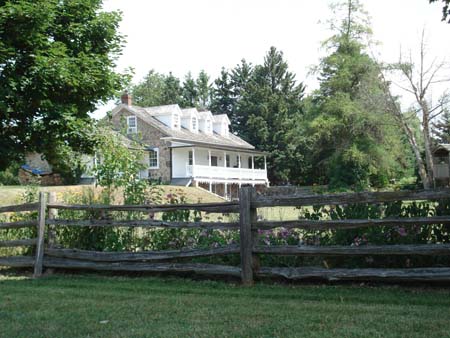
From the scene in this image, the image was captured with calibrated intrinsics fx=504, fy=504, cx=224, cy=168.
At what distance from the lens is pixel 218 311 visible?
553 centimetres

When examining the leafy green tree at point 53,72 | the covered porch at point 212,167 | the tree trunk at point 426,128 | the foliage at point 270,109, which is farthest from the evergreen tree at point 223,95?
the leafy green tree at point 53,72

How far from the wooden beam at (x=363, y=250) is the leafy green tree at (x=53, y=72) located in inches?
285

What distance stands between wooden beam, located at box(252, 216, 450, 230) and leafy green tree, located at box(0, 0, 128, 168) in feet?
22.8

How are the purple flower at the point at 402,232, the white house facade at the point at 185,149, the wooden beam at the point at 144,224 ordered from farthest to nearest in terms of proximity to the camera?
1. the white house facade at the point at 185,149
2. the wooden beam at the point at 144,224
3. the purple flower at the point at 402,232

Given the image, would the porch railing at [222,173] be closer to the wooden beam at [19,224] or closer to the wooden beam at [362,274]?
the wooden beam at [19,224]

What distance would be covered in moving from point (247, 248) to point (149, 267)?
1.72m

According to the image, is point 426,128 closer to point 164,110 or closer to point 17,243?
point 164,110

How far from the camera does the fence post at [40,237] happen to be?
884cm

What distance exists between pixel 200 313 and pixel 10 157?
9.55 metres

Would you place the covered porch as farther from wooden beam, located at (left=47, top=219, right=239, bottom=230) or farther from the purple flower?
the purple flower

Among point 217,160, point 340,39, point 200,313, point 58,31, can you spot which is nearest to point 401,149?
point 340,39

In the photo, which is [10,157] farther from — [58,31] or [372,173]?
[372,173]

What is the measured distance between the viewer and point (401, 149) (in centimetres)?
4544

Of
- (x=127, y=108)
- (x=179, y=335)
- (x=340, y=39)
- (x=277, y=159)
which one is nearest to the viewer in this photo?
(x=179, y=335)
